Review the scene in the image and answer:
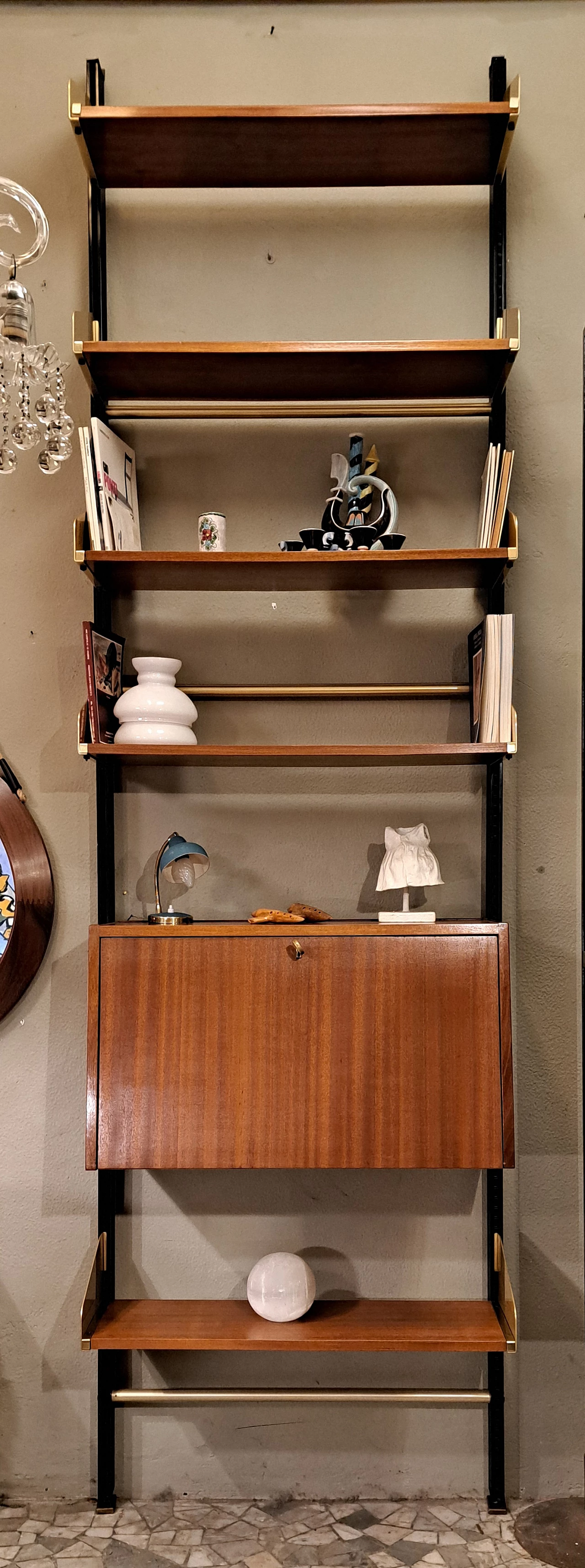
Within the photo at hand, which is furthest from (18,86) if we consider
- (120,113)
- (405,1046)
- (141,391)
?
(405,1046)

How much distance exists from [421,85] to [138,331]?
2.54 ft

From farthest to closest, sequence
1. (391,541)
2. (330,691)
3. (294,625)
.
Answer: (294,625) → (330,691) → (391,541)

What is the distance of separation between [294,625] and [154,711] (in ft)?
1.36

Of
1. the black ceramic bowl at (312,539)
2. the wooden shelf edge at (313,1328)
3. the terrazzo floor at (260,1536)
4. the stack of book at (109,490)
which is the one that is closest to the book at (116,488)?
the stack of book at (109,490)

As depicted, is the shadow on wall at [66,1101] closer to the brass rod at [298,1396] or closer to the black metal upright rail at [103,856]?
the black metal upright rail at [103,856]

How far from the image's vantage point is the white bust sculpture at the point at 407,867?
198cm

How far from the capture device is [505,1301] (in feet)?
6.57

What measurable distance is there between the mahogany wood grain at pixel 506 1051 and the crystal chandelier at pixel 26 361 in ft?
3.70

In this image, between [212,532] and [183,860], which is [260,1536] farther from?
[212,532]

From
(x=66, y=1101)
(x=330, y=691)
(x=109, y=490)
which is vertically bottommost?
(x=66, y=1101)

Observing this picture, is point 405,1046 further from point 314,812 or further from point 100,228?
point 100,228

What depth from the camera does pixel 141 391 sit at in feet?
7.04

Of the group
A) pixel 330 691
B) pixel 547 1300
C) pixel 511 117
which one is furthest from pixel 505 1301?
pixel 511 117

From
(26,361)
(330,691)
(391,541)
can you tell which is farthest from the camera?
(330,691)
